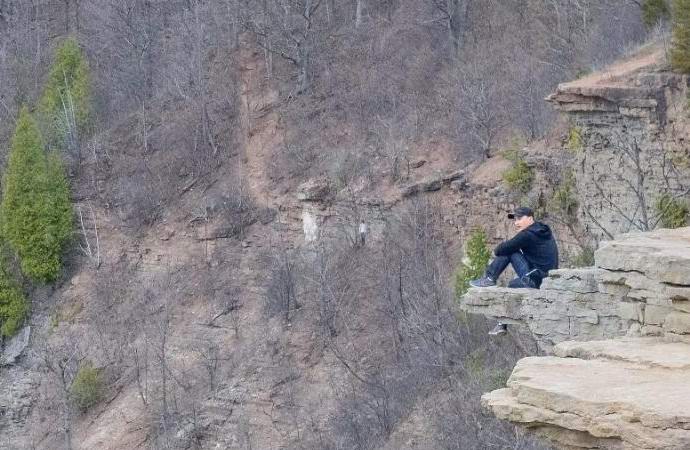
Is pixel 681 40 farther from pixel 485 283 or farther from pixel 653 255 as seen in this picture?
pixel 653 255

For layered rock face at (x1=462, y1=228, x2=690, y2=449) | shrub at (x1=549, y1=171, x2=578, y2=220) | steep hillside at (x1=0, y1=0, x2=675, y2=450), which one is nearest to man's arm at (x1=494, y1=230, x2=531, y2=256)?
layered rock face at (x1=462, y1=228, x2=690, y2=449)

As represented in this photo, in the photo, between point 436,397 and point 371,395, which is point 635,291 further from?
point 371,395

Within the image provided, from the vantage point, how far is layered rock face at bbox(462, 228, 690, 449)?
688cm

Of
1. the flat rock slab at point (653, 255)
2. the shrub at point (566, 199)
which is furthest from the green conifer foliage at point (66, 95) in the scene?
the flat rock slab at point (653, 255)

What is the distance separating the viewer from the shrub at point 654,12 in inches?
→ 892

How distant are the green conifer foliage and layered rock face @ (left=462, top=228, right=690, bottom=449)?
23208mm

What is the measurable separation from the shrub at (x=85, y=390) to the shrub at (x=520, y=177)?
10.3 m

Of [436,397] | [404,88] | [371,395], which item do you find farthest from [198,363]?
[404,88]

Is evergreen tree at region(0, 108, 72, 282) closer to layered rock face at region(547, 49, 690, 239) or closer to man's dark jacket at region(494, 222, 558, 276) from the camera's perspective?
layered rock face at region(547, 49, 690, 239)

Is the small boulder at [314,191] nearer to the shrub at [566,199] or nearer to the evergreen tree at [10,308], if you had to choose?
the shrub at [566,199]

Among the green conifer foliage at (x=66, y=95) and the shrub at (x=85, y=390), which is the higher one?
the green conifer foliage at (x=66, y=95)

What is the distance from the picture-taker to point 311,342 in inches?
953

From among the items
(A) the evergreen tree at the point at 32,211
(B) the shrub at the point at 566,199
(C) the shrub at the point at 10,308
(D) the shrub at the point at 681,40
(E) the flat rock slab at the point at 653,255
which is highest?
(D) the shrub at the point at 681,40

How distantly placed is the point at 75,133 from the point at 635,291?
81.8 ft
